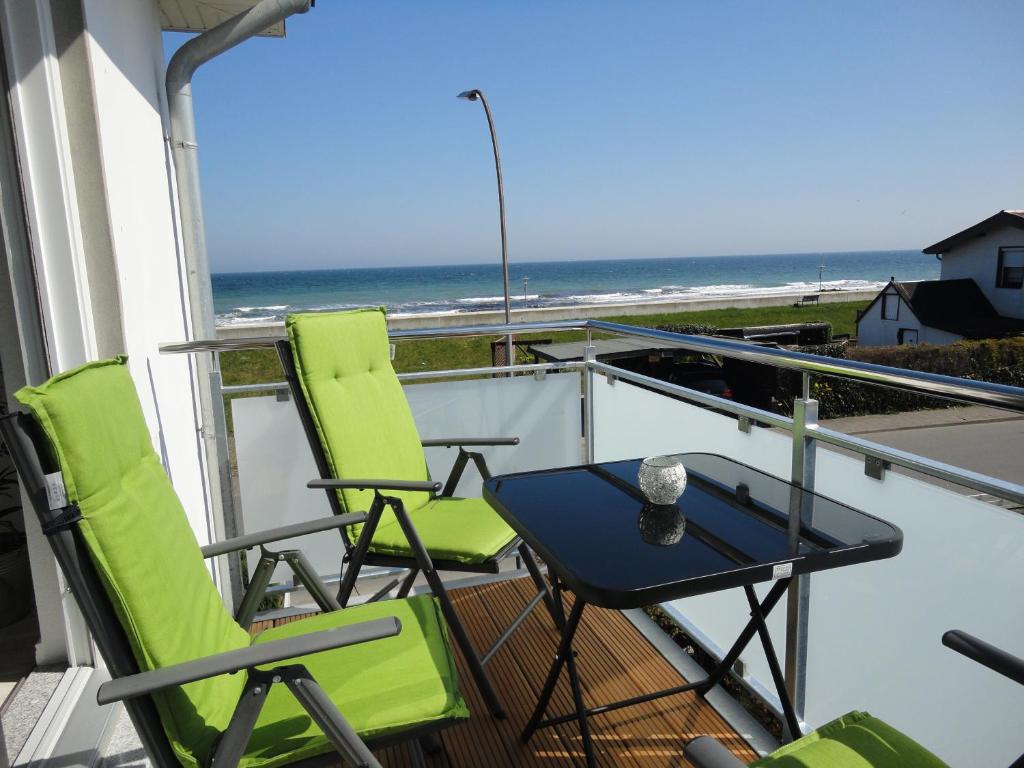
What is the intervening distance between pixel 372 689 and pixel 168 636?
1.51 ft

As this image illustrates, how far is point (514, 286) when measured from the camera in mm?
64875

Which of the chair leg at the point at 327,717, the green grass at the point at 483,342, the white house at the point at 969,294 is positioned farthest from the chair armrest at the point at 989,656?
the white house at the point at 969,294

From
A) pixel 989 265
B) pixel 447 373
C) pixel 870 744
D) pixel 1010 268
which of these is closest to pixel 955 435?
pixel 1010 268

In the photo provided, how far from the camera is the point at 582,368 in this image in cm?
369

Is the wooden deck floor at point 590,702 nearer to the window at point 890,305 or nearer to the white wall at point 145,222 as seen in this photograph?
the white wall at point 145,222

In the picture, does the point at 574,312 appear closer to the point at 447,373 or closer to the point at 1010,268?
the point at 1010,268

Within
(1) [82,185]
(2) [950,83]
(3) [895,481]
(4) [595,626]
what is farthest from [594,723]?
(2) [950,83]

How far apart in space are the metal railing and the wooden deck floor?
39 centimetres

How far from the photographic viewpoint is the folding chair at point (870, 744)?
1096 millimetres

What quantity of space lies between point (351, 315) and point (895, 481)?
83.9 inches

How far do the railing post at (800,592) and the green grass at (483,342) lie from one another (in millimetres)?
22237

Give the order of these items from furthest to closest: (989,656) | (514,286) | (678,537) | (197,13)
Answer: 1. (514,286)
2. (197,13)
3. (678,537)
4. (989,656)

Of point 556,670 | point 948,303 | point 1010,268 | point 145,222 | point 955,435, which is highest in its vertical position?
point 145,222

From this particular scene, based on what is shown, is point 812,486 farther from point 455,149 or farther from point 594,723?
point 455,149
